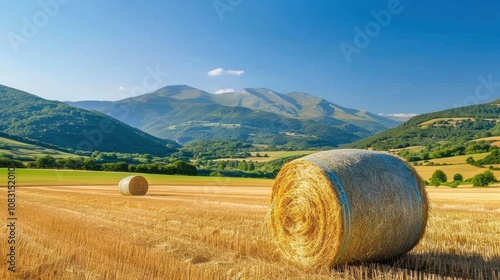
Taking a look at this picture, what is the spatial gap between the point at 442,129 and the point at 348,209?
145498 mm

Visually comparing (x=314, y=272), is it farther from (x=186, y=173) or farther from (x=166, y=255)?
(x=186, y=173)

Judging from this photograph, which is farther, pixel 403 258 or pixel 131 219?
pixel 131 219

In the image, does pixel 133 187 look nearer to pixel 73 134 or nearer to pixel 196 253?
pixel 196 253

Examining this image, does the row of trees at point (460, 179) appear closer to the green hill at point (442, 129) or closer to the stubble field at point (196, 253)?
the stubble field at point (196, 253)

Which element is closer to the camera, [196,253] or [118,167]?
[196,253]

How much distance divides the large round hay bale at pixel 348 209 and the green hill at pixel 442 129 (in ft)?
362

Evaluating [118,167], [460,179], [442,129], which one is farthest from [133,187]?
[442,129]

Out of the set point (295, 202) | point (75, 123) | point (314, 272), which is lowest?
point (314, 272)

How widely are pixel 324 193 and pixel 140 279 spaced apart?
339 cm

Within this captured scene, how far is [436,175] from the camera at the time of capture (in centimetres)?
5881

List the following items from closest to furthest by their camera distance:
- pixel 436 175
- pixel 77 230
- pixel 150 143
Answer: pixel 77 230 → pixel 436 175 → pixel 150 143

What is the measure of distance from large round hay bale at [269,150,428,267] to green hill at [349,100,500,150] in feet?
Result: 362

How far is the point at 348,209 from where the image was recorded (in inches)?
302

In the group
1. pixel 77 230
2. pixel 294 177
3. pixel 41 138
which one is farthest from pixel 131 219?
pixel 41 138
